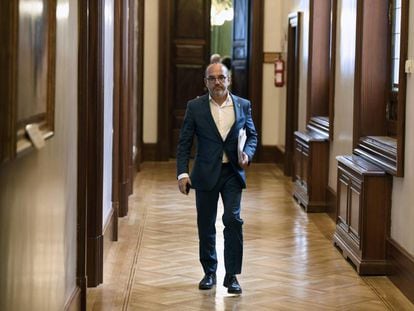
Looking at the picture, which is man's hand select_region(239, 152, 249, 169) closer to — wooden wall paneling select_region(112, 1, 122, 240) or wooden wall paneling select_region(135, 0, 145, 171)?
wooden wall paneling select_region(112, 1, 122, 240)

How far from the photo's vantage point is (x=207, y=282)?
614 cm

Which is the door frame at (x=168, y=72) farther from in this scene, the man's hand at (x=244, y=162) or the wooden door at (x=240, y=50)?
the man's hand at (x=244, y=162)

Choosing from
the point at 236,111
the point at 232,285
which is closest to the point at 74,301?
the point at 232,285

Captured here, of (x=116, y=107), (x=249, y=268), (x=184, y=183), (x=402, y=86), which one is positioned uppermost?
(x=402, y=86)

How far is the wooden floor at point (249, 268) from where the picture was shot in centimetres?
580

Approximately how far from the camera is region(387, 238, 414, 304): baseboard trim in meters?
5.89

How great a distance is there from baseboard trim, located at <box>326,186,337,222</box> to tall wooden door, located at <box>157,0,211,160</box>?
5614mm

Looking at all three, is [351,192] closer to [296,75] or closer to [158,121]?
[296,75]

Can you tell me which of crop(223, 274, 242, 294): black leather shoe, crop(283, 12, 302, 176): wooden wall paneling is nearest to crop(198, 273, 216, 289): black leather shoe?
crop(223, 274, 242, 294): black leather shoe

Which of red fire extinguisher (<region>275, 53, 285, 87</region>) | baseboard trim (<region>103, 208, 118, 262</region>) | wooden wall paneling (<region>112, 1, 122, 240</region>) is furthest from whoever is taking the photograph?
red fire extinguisher (<region>275, 53, 285, 87</region>)

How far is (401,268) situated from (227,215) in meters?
1.30

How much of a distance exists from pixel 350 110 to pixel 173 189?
3756 mm

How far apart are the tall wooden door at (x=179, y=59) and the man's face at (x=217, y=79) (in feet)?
28.8

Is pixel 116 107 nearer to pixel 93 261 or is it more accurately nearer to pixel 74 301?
pixel 93 261
